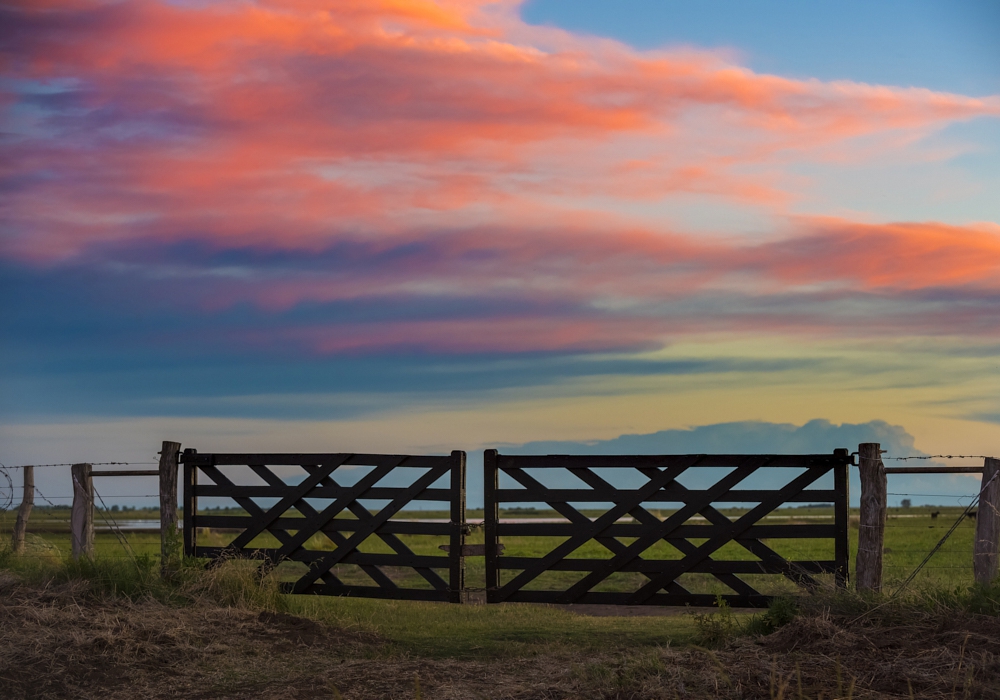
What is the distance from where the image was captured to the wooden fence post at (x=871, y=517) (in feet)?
32.8

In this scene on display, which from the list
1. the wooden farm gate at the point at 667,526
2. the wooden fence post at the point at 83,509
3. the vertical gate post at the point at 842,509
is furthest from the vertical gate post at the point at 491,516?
the wooden fence post at the point at 83,509

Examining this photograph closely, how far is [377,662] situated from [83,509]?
793 cm

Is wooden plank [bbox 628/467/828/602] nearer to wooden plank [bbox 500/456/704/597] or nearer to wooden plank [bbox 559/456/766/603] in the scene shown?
wooden plank [bbox 559/456/766/603]

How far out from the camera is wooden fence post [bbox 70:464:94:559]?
14.0m

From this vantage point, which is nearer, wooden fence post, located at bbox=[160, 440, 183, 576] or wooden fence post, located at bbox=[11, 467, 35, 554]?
wooden fence post, located at bbox=[160, 440, 183, 576]

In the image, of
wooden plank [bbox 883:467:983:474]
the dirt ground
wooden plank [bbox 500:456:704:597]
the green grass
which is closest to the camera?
the dirt ground

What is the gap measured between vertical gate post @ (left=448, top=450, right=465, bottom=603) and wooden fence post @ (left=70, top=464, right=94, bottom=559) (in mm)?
6626

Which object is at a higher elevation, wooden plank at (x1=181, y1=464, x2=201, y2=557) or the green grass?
wooden plank at (x1=181, y1=464, x2=201, y2=557)

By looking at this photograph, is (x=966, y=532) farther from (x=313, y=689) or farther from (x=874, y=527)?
(x=313, y=689)

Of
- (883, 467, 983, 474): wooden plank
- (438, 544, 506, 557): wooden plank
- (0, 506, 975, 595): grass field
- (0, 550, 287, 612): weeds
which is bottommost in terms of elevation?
(0, 506, 975, 595): grass field

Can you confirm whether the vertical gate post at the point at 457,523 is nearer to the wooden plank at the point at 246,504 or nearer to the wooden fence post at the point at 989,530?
the wooden plank at the point at 246,504

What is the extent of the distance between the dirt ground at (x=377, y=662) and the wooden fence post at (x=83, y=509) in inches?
154

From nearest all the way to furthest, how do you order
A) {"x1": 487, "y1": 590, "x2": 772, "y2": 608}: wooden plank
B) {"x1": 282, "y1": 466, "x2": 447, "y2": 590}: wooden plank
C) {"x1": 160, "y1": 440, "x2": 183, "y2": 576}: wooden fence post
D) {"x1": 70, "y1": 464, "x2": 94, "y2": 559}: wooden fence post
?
1. {"x1": 487, "y1": 590, "x2": 772, "y2": 608}: wooden plank
2. {"x1": 282, "y1": 466, "x2": 447, "y2": 590}: wooden plank
3. {"x1": 160, "y1": 440, "x2": 183, "y2": 576}: wooden fence post
4. {"x1": 70, "y1": 464, "x2": 94, "y2": 559}: wooden fence post

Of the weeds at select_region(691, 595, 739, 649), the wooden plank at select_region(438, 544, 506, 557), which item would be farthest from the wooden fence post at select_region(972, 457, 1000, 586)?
the wooden plank at select_region(438, 544, 506, 557)
